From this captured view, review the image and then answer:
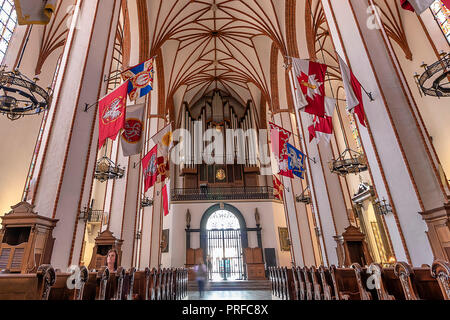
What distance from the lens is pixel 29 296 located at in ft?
8.01

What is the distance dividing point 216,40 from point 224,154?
8284 millimetres

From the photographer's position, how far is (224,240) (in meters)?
17.8

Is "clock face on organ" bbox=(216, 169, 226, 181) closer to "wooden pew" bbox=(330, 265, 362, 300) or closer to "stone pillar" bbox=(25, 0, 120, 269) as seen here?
"stone pillar" bbox=(25, 0, 120, 269)

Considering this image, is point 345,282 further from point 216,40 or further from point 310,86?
point 216,40

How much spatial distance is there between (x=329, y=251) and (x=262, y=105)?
548 inches

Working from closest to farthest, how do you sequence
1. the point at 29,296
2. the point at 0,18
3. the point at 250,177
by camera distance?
the point at 29,296 → the point at 0,18 → the point at 250,177

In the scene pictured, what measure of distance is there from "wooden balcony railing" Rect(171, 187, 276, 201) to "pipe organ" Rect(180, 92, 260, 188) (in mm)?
479

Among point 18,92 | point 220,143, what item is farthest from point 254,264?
point 18,92

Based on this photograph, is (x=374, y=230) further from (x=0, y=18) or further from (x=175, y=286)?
(x=0, y=18)

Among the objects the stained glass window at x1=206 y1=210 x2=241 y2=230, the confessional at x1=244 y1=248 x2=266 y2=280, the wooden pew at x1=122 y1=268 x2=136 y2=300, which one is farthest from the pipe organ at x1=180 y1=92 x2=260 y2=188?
the wooden pew at x1=122 y1=268 x2=136 y2=300

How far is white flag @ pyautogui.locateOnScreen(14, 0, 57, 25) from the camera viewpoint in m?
3.59

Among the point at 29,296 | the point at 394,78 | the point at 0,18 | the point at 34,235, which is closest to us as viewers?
the point at 29,296

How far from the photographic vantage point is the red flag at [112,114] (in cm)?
544
